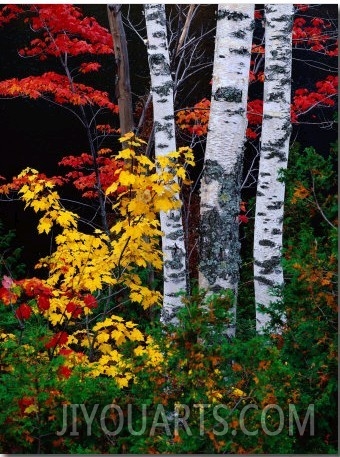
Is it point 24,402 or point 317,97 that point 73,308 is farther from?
point 317,97

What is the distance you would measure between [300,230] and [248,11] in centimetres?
107

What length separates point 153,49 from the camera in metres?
4.32

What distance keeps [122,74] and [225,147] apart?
2.26 m

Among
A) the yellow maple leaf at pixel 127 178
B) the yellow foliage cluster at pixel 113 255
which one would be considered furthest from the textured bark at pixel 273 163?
the yellow maple leaf at pixel 127 178

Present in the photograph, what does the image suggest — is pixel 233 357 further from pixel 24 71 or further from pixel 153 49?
pixel 24 71

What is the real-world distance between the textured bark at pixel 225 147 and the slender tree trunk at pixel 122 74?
80.9 inches

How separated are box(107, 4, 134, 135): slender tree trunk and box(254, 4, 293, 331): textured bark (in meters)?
1.37

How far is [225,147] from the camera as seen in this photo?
128 inches

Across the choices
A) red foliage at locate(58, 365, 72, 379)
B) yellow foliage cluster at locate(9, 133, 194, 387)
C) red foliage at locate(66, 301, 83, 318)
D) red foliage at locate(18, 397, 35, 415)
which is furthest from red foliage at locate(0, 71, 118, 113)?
red foliage at locate(18, 397, 35, 415)

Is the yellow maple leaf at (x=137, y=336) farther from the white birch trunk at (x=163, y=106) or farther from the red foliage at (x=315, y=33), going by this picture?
the red foliage at (x=315, y=33)

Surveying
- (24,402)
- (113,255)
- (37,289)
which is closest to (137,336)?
(113,255)

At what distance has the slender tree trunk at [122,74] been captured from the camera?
5230 mm

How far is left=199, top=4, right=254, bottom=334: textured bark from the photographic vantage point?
10.6ft

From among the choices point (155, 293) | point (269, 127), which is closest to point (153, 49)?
point (269, 127)
